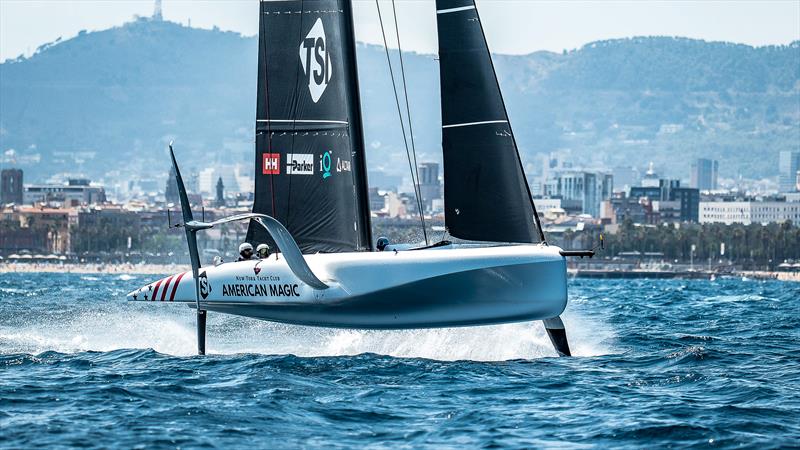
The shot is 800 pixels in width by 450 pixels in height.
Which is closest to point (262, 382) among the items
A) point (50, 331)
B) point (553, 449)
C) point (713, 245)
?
point (553, 449)

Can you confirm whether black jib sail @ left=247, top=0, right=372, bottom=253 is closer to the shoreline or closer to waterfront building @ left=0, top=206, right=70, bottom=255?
the shoreline

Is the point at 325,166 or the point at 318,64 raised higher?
the point at 318,64

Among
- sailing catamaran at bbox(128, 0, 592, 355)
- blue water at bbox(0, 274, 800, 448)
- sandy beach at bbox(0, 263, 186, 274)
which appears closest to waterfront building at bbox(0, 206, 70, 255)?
sandy beach at bbox(0, 263, 186, 274)

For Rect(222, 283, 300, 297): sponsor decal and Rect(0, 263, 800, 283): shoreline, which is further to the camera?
Rect(0, 263, 800, 283): shoreline

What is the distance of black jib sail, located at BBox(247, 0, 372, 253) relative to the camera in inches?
860

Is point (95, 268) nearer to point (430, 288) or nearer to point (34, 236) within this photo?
point (34, 236)

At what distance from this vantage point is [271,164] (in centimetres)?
2223

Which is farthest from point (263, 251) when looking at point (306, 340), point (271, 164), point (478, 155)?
point (478, 155)

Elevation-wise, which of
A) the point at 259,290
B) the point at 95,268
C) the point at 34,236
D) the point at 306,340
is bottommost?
the point at 95,268

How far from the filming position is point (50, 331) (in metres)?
28.0

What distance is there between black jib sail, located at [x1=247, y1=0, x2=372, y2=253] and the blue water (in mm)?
1851

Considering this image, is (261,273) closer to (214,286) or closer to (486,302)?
(214,286)

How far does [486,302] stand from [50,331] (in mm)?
10610

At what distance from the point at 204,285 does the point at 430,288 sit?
3.70 meters
